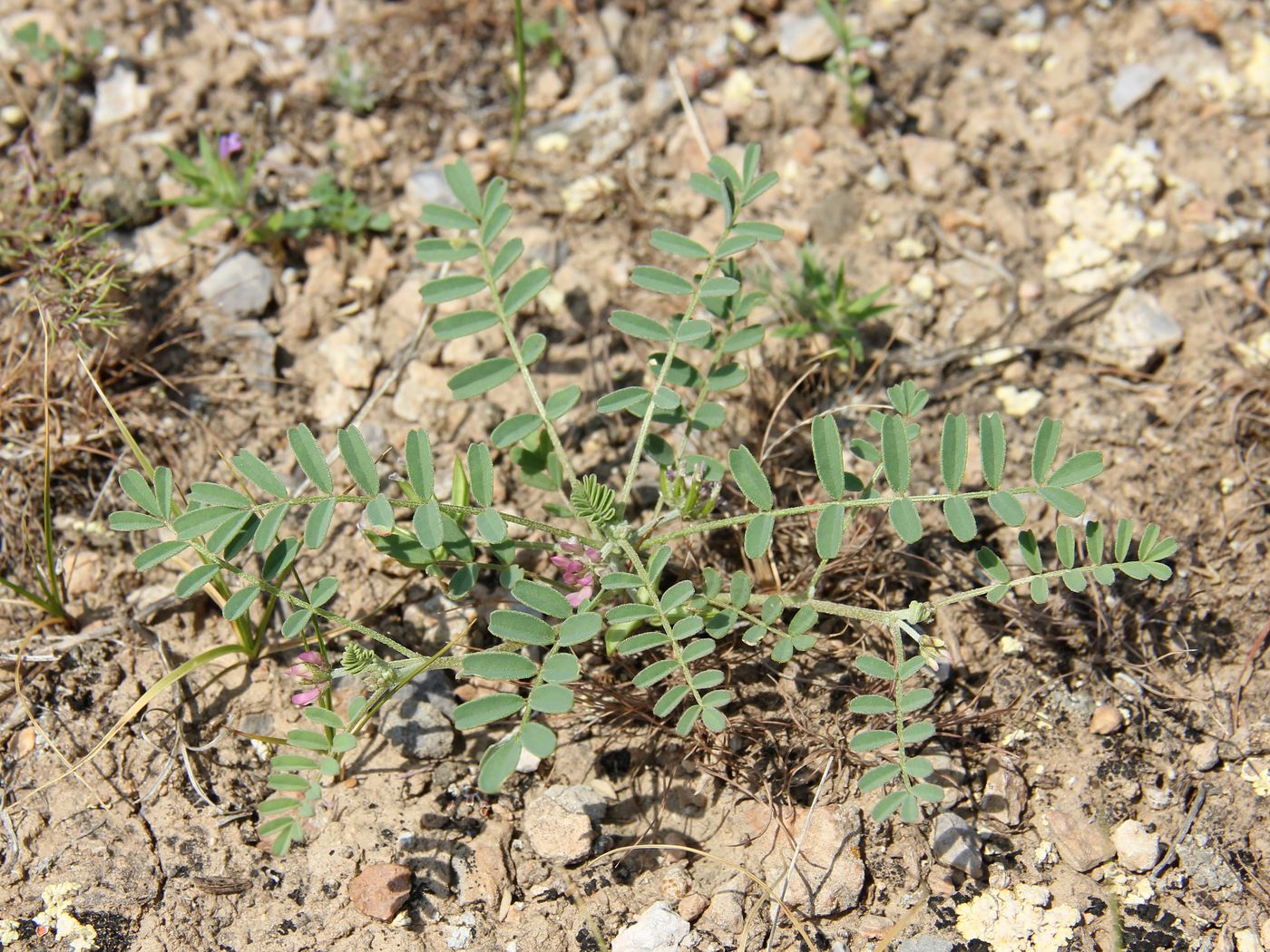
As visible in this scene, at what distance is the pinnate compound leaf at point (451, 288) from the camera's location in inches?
102

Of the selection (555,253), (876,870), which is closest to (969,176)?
(555,253)

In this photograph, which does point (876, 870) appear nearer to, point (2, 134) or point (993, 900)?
point (993, 900)

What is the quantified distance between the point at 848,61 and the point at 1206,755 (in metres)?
2.52

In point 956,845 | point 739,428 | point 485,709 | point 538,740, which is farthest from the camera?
point 739,428

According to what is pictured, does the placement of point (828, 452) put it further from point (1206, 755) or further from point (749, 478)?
point (1206, 755)

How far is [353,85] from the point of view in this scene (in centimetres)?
370

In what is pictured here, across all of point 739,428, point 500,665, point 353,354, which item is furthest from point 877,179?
point 500,665

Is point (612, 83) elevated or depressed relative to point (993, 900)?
elevated

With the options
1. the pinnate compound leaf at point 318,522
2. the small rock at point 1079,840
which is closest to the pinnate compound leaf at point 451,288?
the pinnate compound leaf at point 318,522

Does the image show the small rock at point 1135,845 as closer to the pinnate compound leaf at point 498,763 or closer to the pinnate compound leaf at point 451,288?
the pinnate compound leaf at point 498,763

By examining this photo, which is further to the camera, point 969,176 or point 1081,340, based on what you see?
point 969,176

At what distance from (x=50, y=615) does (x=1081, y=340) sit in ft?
10.4

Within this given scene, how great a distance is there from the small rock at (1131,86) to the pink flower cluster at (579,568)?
8.49 feet

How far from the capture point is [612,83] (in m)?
3.80
